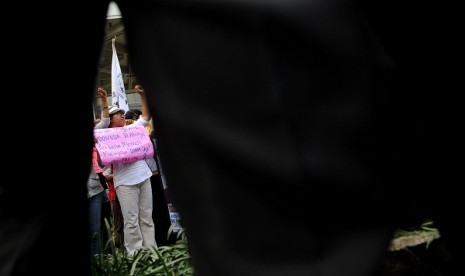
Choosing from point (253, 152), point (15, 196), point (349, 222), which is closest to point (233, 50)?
Answer: point (253, 152)

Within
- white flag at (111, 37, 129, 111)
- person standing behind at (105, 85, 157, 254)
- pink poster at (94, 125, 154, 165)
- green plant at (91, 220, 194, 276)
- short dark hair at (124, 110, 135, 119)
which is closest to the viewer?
green plant at (91, 220, 194, 276)

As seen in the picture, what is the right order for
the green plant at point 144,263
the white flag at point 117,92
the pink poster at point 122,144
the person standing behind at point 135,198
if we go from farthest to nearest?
1. the white flag at point 117,92
2. the person standing behind at point 135,198
3. the pink poster at point 122,144
4. the green plant at point 144,263

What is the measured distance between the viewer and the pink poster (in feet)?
18.2

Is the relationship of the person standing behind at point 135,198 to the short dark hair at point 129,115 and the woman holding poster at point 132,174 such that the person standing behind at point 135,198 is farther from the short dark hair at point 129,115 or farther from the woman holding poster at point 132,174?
the short dark hair at point 129,115

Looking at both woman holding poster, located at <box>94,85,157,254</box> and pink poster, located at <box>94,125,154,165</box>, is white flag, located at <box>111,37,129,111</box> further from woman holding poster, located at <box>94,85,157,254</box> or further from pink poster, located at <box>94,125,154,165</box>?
pink poster, located at <box>94,125,154,165</box>

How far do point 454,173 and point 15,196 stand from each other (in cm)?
58

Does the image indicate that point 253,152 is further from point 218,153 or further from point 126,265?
point 126,265

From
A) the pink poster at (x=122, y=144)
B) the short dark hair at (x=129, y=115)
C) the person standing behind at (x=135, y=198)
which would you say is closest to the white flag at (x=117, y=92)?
the short dark hair at (x=129, y=115)

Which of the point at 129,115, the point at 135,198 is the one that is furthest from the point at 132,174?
the point at 129,115

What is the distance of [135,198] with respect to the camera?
590 centimetres

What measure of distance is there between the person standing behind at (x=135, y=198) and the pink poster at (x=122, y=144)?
0.42ft

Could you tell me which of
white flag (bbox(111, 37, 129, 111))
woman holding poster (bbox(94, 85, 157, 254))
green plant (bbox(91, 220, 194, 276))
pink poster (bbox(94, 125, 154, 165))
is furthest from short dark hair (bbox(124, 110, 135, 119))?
green plant (bbox(91, 220, 194, 276))

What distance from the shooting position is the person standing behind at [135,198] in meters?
5.77

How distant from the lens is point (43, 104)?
32.9 inches
